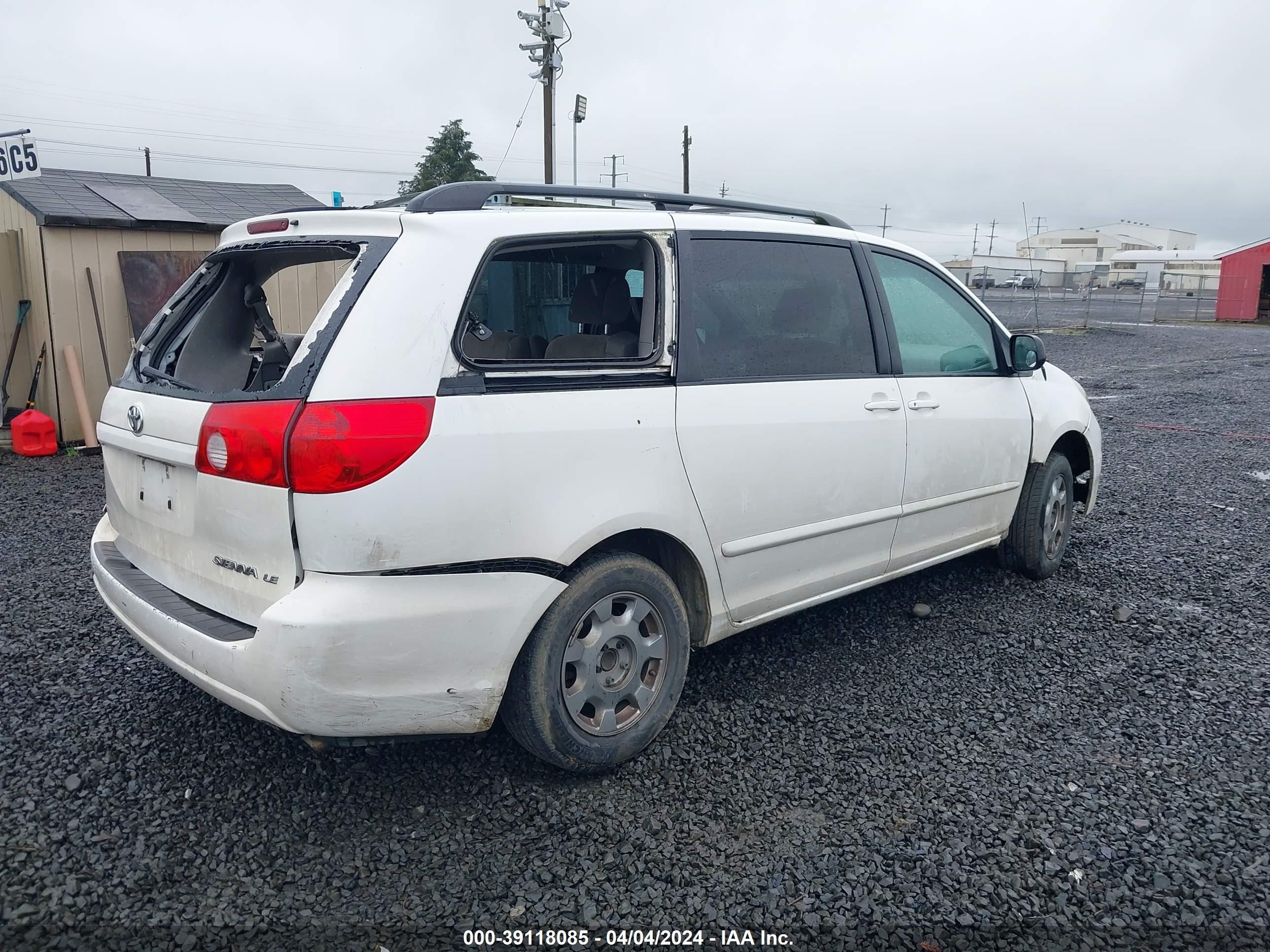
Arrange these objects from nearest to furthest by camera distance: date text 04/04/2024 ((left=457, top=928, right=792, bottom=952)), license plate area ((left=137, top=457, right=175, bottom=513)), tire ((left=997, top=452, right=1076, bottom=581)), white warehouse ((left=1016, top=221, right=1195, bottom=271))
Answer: date text 04/04/2024 ((left=457, top=928, right=792, bottom=952)) < license plate area ((left=137, top=457, right=175, bottom=513)) < tire ((left=997, top=452, right=1076, bottom=581)) < white warehouse ((left=1016, top=221, right=1195, bottom=271))

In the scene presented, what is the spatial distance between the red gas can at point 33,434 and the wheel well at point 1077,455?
8.30 m

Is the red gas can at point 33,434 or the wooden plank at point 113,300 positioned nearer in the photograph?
the red gas can at point 33,434

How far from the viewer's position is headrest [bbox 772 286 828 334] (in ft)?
12.3

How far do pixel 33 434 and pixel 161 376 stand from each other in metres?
6.63

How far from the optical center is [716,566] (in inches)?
134

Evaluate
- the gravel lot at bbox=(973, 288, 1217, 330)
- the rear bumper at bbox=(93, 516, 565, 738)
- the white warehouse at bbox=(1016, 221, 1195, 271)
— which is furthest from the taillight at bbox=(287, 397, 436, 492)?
the white warehouse at bbox=(1016, 221, 1195, 271)

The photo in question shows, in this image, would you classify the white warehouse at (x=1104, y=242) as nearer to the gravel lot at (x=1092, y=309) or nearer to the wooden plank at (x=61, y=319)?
the gravel lot at (x=1092, y=309)

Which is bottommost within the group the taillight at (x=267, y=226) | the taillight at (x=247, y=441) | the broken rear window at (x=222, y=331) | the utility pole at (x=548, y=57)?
the taillight at (x=247, y=441)

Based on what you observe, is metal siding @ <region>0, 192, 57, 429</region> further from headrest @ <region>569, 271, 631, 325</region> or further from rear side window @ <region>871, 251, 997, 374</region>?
rear side window @ <region>871, 251, 997, 374</region>

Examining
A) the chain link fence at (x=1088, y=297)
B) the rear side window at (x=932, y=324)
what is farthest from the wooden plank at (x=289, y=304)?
the chain link fence at (x=1088, y=297)

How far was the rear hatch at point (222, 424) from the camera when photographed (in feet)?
8.76

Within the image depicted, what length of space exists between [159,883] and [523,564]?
127 cm

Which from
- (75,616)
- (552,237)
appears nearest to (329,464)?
(552,237)

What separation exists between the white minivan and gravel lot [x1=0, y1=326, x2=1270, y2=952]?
13.6 inches
